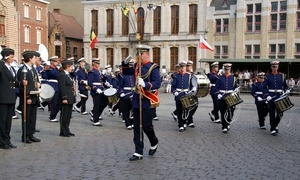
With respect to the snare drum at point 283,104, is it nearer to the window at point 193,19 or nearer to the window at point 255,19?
the window at point 255,19

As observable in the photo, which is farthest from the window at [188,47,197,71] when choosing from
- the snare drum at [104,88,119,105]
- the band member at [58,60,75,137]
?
the band member at [58,60,75,137]

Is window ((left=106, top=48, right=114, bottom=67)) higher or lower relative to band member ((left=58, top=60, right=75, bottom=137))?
higher

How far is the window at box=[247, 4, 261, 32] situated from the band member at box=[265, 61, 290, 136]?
2876 cm

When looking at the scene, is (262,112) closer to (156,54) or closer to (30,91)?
(30,91)

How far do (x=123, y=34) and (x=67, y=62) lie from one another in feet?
119

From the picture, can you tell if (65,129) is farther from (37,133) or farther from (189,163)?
(189,163)

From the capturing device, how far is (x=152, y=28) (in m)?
44.2

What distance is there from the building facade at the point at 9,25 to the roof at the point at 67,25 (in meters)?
8.55

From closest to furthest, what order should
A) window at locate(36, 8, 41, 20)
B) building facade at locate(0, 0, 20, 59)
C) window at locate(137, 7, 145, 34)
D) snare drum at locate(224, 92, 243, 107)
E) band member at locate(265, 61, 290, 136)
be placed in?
band member at locate(265, 61, 290, 136) → snare drum at locate(224, 92, 243, 107) → building facade at locate(0, 0, 20, 59) → window at locate(137, 7, 145, 34) → window at locate(36, 8, 41, 20)

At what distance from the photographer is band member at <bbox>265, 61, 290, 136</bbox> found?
10.8m

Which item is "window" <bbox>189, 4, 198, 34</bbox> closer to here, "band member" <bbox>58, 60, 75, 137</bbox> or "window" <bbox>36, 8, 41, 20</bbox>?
"window" <bbox>36, 8, 41, 20</bbox>

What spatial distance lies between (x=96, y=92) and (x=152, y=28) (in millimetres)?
32830

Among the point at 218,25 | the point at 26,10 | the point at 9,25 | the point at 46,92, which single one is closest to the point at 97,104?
the point at 46,92

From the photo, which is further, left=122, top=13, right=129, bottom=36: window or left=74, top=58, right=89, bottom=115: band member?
left=122, top=13, right=129, bottom=36: window
